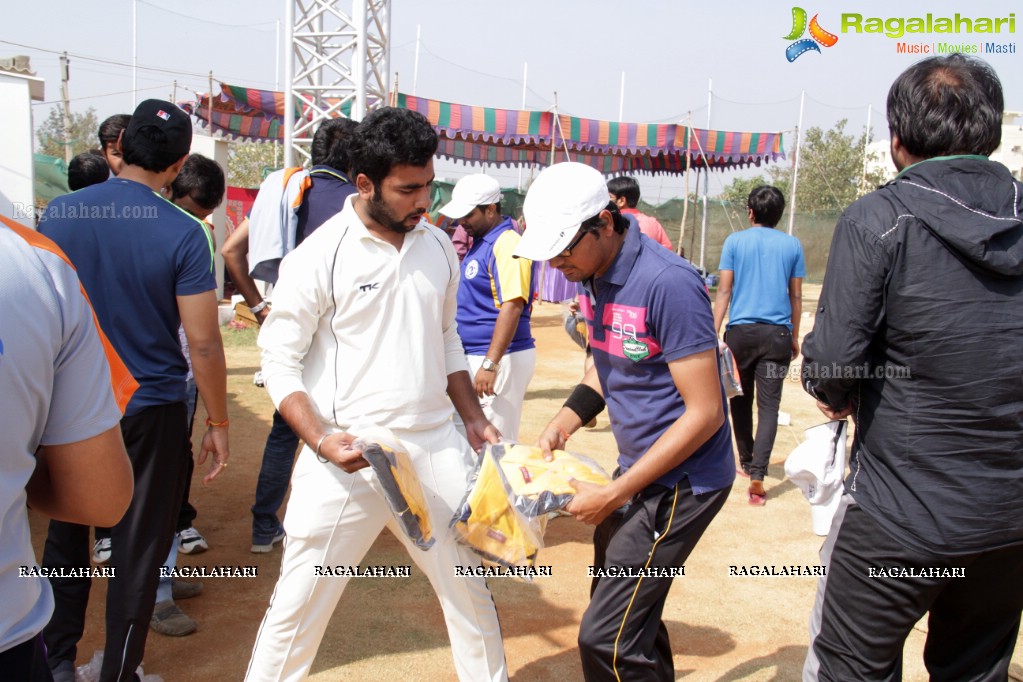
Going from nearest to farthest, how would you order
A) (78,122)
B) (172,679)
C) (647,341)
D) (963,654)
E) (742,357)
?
1. (963,654)
2. (647,341)
3. (172,679)
4. (742,357)
5. (78,122)

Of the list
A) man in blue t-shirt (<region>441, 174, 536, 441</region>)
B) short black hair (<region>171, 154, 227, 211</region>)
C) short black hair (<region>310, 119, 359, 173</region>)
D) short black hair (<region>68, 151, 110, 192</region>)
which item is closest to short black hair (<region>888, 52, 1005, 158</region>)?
man in blue t-shirt (<region>441, 174, 536, 441</region>)

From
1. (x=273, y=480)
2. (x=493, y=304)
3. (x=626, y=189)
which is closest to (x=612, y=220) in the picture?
(x=493, y=304)

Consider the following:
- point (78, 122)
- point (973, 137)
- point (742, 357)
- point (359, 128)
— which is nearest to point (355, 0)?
point (742, 357)

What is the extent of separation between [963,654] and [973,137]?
1.55m

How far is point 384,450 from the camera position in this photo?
265 cm

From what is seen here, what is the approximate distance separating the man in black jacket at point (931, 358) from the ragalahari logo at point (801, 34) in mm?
16383

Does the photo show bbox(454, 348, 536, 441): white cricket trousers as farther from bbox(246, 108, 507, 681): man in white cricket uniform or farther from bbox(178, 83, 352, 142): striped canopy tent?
bbox(178, 83, 352, 142): striped canopy tent

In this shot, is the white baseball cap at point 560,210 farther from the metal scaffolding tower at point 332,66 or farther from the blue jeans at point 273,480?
the metal scaffolding tower at point 332,66

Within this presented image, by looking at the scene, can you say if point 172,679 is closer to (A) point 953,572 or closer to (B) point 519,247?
(B) point 519,247

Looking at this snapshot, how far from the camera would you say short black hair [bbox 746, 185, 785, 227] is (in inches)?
248

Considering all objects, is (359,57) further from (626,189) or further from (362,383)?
(362,383)

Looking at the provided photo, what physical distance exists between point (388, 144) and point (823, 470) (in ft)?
5.96

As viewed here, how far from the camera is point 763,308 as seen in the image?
6277 mm

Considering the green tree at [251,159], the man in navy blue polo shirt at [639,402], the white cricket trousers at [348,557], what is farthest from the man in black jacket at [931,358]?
the green tree at [251,159]
